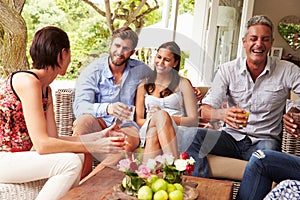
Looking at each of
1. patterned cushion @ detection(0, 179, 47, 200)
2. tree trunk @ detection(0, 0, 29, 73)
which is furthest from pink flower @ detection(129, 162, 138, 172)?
tree trunk @ detection(0, 0, 29, 73)

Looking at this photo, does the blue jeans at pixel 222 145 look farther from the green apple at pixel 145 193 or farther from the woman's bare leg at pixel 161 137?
the green apple at pixel 145 193

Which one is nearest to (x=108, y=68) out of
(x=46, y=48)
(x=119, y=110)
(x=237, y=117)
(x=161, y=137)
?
(x=119, y=110)

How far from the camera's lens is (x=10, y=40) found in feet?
10.7

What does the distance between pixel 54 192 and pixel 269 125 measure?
1321mm

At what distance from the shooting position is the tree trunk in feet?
10.5

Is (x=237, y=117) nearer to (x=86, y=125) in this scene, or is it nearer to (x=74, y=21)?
(x=86, y=125)

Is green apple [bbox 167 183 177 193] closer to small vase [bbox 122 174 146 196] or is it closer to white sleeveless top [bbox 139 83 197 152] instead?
small vase [bbox 122 174 146 196]

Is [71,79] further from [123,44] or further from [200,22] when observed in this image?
[123,44]

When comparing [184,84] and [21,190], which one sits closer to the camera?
[21,190]

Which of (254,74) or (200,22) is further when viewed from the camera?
(200,22)

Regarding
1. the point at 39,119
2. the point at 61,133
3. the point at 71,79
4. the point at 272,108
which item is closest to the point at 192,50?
the point at 272,108

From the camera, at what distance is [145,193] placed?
1616 mm

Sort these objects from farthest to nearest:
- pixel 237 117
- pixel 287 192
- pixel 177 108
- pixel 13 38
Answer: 1. pixel 13 38
2. pixel 177 108
3. pixel 237 117
4. pixel 287 192

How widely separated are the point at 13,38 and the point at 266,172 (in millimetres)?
2048
